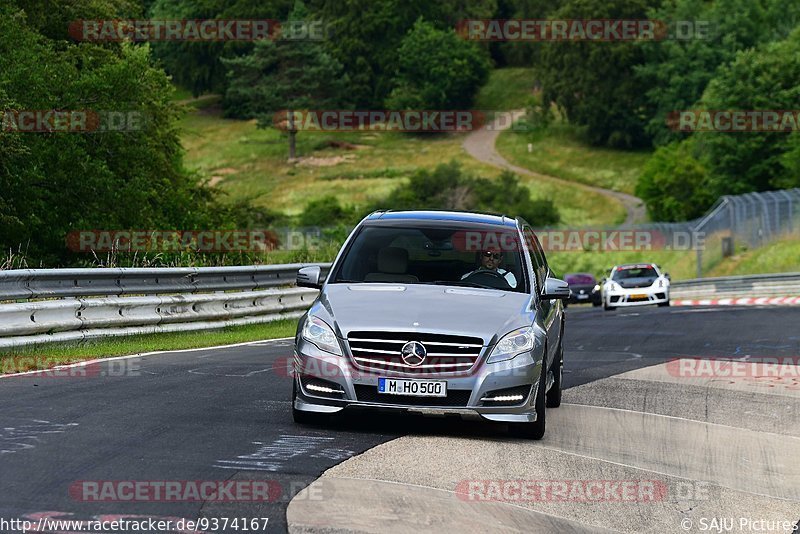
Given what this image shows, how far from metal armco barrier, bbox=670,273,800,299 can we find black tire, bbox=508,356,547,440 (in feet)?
110

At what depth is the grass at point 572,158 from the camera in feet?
381

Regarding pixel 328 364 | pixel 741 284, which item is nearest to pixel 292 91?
pixel 741 284

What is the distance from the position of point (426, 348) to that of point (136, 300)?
9.38 meters

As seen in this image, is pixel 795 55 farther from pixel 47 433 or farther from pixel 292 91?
pixel 47 433

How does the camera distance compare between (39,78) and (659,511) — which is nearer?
(659,511)

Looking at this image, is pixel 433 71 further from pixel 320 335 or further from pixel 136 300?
pixel 320 335

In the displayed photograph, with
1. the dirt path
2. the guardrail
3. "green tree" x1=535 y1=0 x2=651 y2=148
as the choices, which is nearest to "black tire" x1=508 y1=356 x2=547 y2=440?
the guardrail

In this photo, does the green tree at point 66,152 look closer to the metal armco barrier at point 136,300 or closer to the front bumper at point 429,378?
the metal armco barrier at point 136,300

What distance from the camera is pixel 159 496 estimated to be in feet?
23.7

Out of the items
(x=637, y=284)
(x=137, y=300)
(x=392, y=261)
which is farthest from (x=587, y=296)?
(x=392, y=261)

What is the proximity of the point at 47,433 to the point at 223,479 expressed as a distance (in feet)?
6.22

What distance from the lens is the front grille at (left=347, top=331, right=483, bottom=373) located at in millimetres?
Answer: 9758

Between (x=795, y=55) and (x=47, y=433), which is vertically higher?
(x=795, y=55)

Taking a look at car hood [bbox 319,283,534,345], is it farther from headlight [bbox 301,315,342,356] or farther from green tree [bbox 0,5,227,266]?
green tree [bbox 0,5,227,266]
